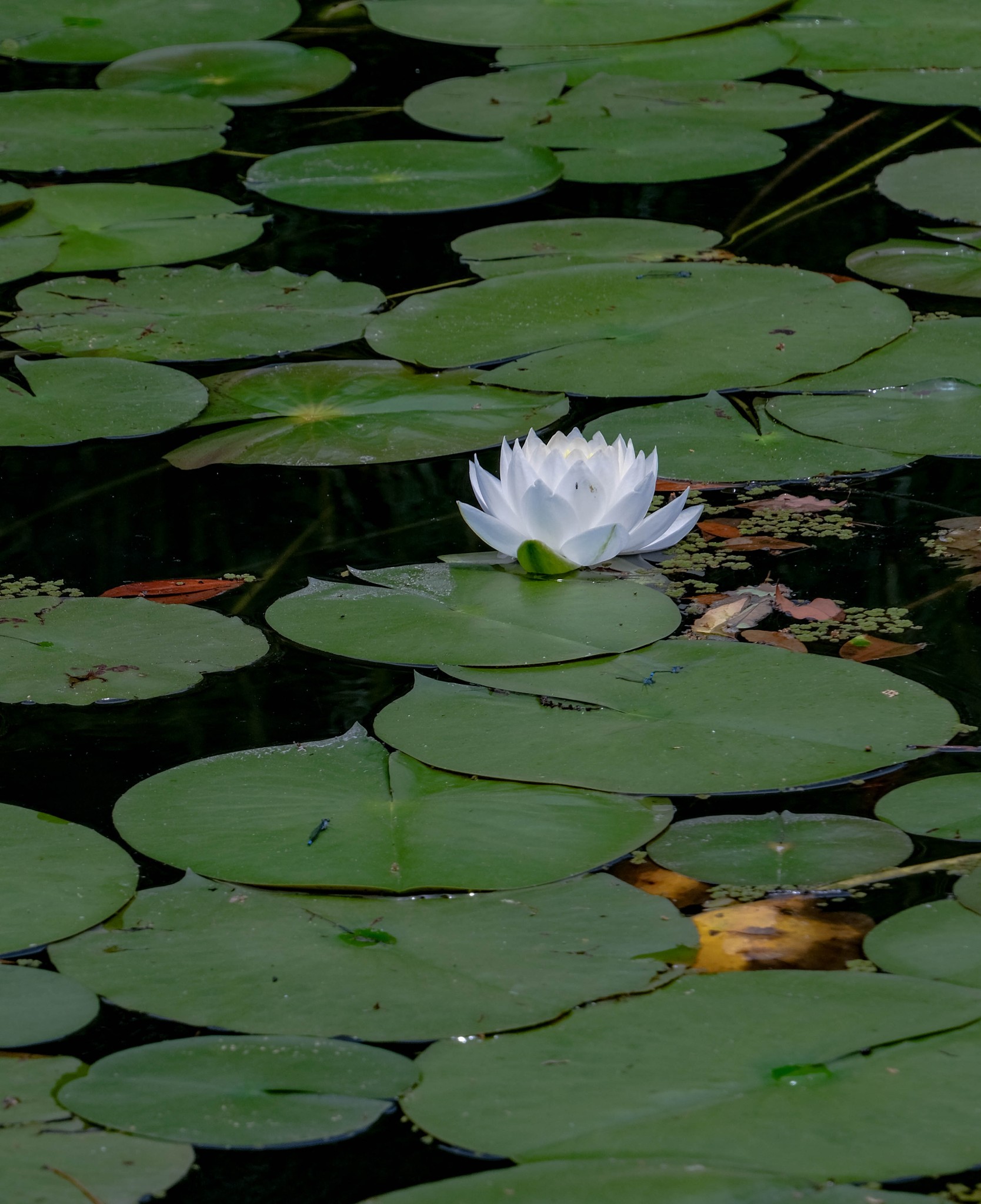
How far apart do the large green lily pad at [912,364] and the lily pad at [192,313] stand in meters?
0.98

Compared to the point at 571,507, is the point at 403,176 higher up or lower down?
higher up

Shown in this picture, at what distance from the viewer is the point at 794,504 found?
249 centimetres

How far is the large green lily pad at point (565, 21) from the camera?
493 centimetres

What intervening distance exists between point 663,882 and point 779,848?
14 cm

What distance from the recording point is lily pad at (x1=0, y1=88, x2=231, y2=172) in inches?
165

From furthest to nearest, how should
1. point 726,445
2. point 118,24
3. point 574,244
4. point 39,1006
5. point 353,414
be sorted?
point 118,24
point 574,244
point 353,414
point 726,445
point 39,1006

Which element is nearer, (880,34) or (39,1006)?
→ (39,1006)

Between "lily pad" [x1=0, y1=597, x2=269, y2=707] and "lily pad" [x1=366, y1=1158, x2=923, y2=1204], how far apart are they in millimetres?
981

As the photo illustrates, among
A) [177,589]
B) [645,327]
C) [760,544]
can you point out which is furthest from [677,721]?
[645,327]

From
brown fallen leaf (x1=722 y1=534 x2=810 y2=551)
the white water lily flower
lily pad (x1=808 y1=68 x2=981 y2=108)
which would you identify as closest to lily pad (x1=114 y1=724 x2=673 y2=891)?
the white water lily flower

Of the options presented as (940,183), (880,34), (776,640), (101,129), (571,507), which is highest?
(880,34)

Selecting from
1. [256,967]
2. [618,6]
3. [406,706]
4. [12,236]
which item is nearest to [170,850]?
[256,967]

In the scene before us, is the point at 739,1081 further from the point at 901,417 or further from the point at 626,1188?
the point at 901,417

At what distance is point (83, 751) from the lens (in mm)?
1924
